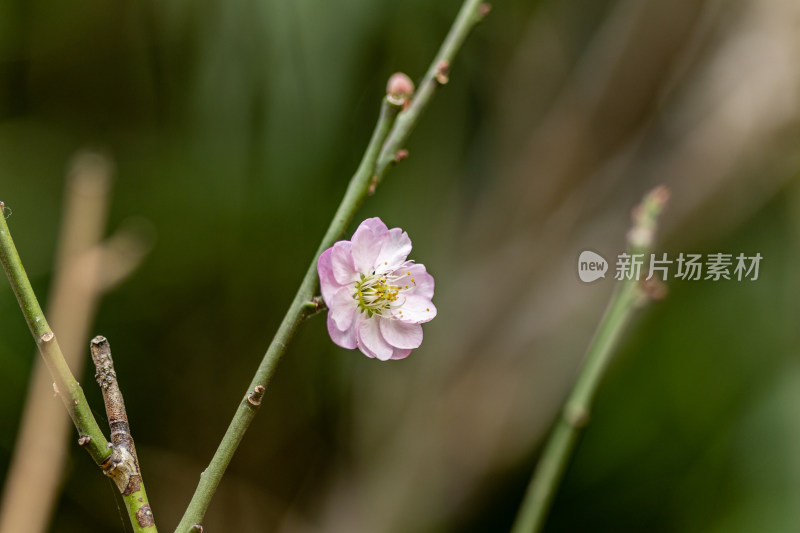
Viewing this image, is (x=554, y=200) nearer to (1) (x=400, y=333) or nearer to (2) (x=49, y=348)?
(1) (x=400, y=333)

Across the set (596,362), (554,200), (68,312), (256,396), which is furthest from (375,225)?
(554,200)

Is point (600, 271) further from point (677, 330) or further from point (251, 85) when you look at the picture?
point (251, 85)

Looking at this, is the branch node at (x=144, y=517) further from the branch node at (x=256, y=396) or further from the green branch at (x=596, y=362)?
the green branch at (x=596, y=362)

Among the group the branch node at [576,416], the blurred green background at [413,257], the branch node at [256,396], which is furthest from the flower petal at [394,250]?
the blurred green background at [413,257]

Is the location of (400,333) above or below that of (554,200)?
below

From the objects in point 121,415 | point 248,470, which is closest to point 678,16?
point 248,470

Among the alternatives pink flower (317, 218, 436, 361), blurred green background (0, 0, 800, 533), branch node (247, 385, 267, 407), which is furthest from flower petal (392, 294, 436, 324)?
blurred green background (0, 0, 800, 533)
